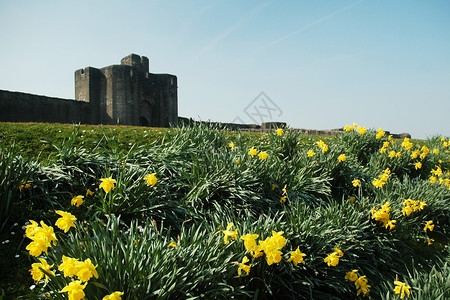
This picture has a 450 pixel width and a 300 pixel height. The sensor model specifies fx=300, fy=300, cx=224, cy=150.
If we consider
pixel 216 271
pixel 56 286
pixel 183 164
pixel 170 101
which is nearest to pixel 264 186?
pixel 183 164

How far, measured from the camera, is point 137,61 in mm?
24500

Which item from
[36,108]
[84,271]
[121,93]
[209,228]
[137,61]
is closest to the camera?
[84,271]

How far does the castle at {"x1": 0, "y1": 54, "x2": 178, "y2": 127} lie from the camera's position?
18703 mm

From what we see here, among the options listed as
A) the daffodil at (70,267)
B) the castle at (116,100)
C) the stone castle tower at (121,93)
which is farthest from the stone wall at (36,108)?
the daffodil at (70,267)

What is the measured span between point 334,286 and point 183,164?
245 cm

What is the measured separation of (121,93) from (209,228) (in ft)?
70.0

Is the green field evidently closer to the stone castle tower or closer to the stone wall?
the stone wall

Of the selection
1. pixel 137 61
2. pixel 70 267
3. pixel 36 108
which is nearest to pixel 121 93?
pixel 137 61

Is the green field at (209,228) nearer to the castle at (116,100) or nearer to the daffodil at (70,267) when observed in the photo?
the daffodil at (70,267)

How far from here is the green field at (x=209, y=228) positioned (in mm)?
1916

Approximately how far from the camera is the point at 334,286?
2.60 meters

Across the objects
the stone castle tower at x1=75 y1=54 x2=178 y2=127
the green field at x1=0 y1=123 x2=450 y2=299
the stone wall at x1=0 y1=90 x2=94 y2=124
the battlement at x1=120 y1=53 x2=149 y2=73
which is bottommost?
the green field at x1=0 y1=123 x2=450 y2=299

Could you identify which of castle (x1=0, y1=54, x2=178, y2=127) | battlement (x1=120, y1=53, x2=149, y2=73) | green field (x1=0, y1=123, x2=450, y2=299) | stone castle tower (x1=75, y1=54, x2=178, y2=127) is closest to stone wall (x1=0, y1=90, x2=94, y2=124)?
castle (x1=0, y1=54, x2=178, y2=127)

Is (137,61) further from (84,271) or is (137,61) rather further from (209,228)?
(84,271)
